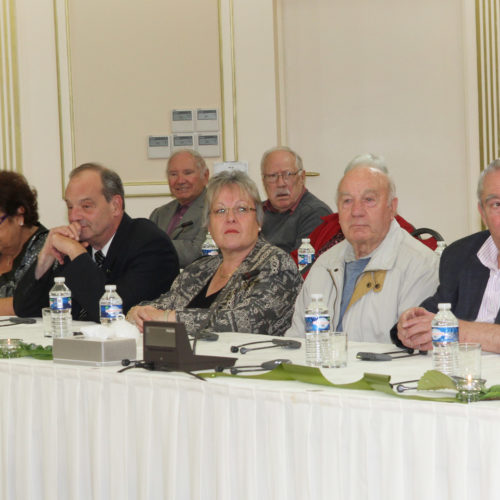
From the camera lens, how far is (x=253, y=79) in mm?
7551

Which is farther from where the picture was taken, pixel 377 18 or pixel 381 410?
pixel 377 18

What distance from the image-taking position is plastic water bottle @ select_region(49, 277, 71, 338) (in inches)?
130

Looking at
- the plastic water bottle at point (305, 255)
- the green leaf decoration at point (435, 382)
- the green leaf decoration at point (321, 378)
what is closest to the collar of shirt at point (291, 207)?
the plastic water bottle at point (305, 255)

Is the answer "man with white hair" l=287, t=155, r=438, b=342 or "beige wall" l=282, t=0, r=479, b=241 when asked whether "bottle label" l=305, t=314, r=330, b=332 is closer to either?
"man with white hair" l=287, t=155, r=438, b=342

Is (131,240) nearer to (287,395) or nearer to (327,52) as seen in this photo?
(287,395)

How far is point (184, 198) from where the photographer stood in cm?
652

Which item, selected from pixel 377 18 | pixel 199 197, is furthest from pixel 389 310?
pixel 377 18

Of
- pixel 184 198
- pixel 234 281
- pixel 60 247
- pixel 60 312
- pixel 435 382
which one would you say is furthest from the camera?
pixel 184 198

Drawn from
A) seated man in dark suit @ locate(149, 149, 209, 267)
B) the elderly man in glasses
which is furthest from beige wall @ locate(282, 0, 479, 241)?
the elderly man in glasses

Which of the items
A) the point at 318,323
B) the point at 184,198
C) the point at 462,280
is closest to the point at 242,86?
the point at 184,198

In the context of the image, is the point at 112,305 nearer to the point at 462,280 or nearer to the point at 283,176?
the point at 462,280

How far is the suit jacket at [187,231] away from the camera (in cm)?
577

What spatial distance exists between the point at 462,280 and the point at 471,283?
0.03m

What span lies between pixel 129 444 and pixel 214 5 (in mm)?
5794
